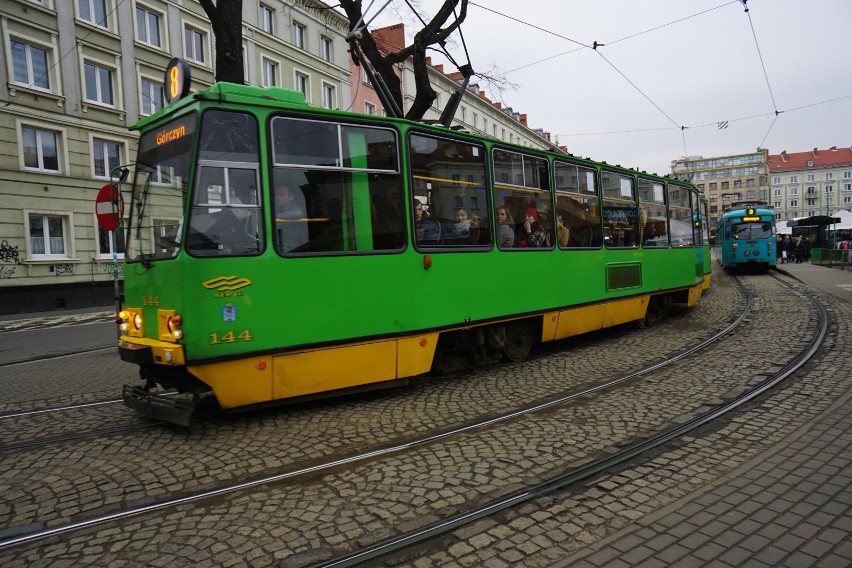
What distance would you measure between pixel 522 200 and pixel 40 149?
2001 centimetres

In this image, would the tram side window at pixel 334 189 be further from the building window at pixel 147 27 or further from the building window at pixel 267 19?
the building window at pixel 267 19

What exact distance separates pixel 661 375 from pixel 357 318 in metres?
3.80

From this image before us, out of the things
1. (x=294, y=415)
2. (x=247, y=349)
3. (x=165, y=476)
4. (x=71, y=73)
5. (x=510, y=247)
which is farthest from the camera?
(x=71, y=73)

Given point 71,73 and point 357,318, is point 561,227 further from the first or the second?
point 71,73

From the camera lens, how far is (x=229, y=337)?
4.59 meters

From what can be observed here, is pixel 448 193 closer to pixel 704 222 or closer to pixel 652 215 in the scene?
pixel 652 215

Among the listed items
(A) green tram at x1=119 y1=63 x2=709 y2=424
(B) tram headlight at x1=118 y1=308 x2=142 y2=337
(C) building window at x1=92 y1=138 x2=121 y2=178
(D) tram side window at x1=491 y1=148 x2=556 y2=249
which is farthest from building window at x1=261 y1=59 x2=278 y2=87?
(B) tram headlight at x1=118 y1=308 x2=142 y2=337

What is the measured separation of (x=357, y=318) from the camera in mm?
5324

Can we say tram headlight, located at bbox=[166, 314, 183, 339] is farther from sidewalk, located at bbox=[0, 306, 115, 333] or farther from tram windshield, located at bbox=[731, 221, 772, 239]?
tram windshield, located at bbox=[731, 221, 772, 239]

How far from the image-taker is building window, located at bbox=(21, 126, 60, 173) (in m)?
19.2

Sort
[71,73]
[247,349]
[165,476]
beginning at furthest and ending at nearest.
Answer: [71,73], [247,349], [165,476]

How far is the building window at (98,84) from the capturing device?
69.0 feet

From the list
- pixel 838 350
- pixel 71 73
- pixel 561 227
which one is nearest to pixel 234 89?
pixel 561 227

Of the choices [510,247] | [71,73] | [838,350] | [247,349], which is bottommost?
[838,350]
